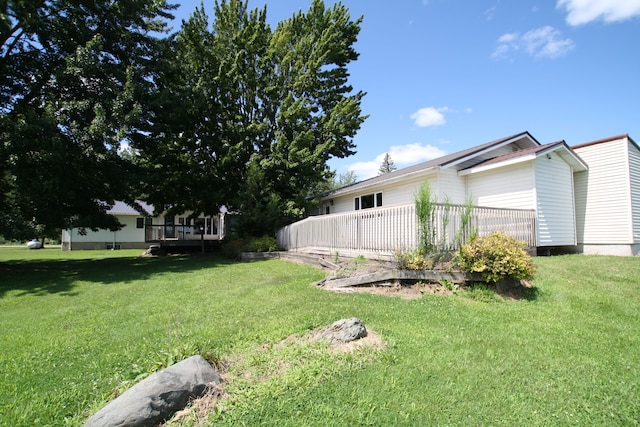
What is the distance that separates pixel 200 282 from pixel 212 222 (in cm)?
2129

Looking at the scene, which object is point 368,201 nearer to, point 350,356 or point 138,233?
point 350,356

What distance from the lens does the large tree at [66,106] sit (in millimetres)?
10406

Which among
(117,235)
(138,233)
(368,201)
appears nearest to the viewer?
(368,201)

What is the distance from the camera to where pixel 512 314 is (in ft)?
17.2

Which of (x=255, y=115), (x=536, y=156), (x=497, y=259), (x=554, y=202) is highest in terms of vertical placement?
(x=255, y=115)

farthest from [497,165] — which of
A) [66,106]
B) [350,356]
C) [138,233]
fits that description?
[138,233]

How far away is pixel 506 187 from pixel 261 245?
407 inches

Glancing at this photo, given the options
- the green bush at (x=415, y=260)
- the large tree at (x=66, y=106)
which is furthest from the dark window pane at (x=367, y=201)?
the large tree at (x=66, y=106)

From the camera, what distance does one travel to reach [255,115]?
19875mm

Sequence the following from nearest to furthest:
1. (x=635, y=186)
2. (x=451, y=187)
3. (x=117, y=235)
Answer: (x=635, y=186)
(x=451, y=187)
(x=117, y=235)

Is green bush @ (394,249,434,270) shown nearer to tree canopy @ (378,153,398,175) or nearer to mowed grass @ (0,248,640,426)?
mowed grass @ (0,248,640,426)

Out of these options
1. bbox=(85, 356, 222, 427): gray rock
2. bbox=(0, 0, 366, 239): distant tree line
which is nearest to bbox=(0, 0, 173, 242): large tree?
bbox=(0, 0, 366, 239): distant tree line

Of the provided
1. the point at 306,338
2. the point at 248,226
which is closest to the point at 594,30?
the point at 306,338

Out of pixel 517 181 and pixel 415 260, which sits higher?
pixel 517 181
